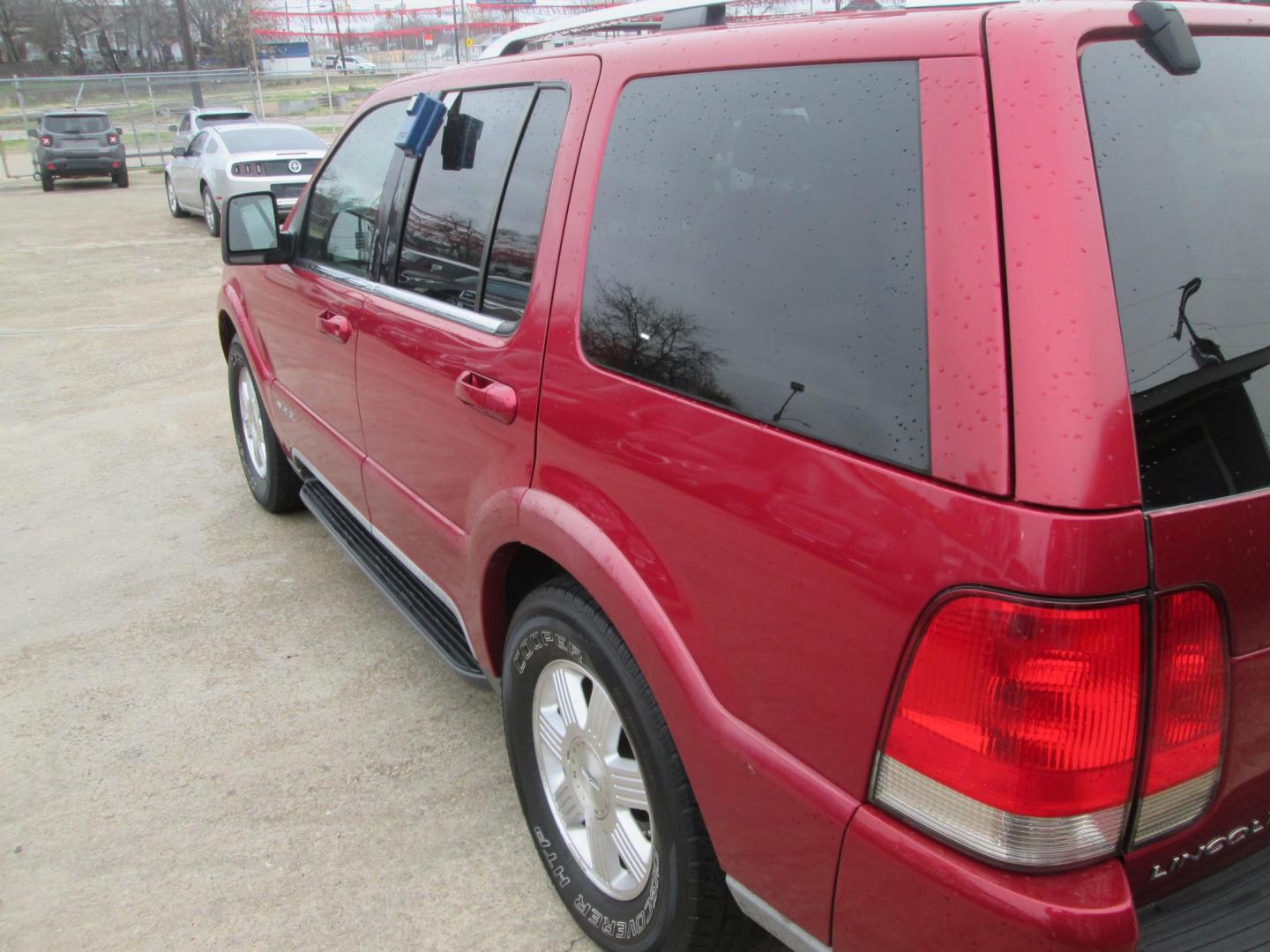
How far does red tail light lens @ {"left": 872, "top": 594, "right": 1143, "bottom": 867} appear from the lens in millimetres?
1235

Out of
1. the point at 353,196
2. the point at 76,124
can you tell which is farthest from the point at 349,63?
the point at 353,196

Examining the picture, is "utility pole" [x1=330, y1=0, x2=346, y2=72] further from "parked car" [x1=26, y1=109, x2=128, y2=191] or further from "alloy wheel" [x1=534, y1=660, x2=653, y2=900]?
"alloy wheel" [x1=534, y1=660, x2=653, y2=900]

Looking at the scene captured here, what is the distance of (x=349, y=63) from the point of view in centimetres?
5397

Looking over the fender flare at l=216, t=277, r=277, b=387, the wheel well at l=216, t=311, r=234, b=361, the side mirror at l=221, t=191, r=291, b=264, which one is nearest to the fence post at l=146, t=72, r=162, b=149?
the wheel well at l=216, t=311, r=234, b=361

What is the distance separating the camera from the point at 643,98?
1.97m

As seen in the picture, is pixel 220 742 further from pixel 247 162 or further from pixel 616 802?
pixel 247 162

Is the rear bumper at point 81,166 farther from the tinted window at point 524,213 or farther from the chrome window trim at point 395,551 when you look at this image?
the tinted window at point 524,213

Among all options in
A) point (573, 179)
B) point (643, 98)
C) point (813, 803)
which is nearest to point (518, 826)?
point (813, 803)

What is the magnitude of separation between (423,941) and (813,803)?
4.29ft

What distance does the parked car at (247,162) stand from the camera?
44.5ft

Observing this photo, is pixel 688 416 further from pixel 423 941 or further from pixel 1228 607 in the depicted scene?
pixel 423 941

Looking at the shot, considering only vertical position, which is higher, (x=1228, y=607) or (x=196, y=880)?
(x=1228, y=607)

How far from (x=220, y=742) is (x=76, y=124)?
21.7 meters

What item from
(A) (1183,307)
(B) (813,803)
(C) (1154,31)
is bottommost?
(B) (813,803)
